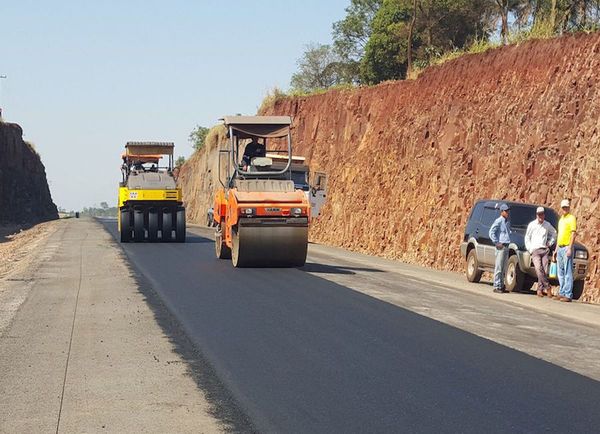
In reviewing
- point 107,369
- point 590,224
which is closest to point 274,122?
point 590,224

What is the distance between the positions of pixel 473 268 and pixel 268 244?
17.7ft

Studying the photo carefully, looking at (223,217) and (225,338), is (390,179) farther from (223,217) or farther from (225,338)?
(225,338)

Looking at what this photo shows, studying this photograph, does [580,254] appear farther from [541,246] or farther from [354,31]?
[354,31]

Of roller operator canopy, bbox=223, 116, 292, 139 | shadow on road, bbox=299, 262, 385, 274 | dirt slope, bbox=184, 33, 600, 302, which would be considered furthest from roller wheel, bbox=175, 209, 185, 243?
roller operator canopy, bbox=223, 116, 292, 139

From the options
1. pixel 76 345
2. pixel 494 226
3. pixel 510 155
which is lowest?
pixel 76 345

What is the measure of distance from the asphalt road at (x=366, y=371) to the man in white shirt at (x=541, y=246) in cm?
470

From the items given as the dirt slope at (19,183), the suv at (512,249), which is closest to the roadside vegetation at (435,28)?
the suv at (512,249)

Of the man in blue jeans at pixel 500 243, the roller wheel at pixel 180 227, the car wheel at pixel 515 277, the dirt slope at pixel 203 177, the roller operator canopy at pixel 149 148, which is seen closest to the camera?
the man in blue jeans at pixel 500 243

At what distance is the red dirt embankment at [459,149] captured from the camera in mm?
25188

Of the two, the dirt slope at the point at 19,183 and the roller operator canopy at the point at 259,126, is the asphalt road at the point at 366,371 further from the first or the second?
the dirt slope at the point at 19,183

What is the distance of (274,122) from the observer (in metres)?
24.0

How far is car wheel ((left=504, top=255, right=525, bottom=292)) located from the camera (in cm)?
2083

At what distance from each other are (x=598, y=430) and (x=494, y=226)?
1337cm

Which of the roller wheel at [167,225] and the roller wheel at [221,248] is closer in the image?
the roller wheel at [221,248]
